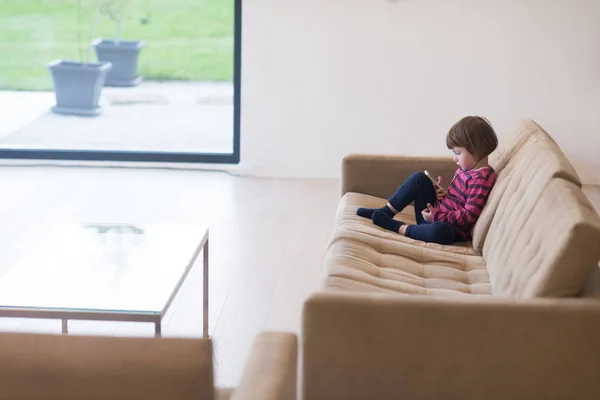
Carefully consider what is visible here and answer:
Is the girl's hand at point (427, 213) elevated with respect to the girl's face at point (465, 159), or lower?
lower

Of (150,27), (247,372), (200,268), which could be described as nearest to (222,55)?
(150,27)

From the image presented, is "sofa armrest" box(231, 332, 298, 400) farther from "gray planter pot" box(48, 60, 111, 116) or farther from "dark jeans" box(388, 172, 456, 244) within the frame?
"gray planter pot" box(48, 60, 111, 116)

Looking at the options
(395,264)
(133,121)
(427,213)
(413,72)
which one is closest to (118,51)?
(133,121)

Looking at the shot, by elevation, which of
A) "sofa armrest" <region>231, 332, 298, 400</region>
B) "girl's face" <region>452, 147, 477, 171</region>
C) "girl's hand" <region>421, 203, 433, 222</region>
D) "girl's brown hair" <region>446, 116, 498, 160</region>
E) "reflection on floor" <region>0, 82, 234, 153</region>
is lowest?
"reflection on floor" <region>0, 82, 234, 153</region>

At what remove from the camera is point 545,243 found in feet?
8.59

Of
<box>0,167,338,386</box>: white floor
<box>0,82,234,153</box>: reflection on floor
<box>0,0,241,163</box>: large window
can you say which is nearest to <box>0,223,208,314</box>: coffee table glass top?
<box>0,167,338,386</box>: white floor

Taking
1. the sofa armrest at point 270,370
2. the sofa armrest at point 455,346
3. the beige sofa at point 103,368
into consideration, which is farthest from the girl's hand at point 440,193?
the beige sofa at point 103,368

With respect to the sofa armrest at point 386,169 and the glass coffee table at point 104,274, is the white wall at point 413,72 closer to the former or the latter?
the sofa armrest at point 386,169

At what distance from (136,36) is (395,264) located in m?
3.46

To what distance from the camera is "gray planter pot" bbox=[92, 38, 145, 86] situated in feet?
20.2

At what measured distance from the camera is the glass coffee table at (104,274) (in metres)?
2.84

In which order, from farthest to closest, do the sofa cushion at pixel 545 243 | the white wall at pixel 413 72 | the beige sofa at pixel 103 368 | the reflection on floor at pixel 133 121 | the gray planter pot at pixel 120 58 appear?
the reflection on floor at pixel 133 121
the gray planter pot at pixel 120 58
the white wall at pixel 413 72
the sofa cushion at pixel 545 243
the beige sofa at pixel 103 368

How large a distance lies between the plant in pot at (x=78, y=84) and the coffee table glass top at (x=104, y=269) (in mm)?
2774

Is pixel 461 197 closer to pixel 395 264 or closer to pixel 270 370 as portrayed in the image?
pixel 395 264
